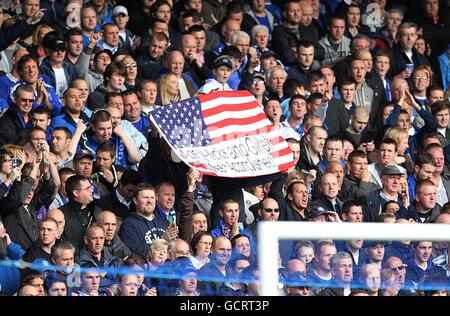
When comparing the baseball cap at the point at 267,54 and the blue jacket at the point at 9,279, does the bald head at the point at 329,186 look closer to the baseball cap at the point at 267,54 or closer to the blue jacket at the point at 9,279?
the baseball cap at the point at 267,54

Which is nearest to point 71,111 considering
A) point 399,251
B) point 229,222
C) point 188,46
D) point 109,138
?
point 109,138

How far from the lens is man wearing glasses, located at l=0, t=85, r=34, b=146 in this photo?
36.6 feet

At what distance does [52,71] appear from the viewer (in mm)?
12016

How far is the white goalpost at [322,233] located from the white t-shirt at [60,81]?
20.3 feet

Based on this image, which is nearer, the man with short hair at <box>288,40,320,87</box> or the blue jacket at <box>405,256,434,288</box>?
the blue jacket at <box>405,256,434,288</box>

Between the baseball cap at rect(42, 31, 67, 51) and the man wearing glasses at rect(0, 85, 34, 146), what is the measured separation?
77 cm

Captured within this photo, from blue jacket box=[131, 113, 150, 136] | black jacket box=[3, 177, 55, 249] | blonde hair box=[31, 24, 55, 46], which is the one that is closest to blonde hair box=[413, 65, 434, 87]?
blue jacket box=[131, 113, 150, 136]

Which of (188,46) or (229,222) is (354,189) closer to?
(229,222)

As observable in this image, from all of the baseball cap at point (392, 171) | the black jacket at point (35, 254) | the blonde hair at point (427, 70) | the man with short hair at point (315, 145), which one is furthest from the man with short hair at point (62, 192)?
the blonde hair at point (427, 70)

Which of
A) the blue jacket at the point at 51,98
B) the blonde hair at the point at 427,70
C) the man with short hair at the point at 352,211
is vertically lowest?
the man with short hair at the point at 352,211

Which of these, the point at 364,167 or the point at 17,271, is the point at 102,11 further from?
the point at 17,271

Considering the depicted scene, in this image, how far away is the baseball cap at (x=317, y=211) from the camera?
11.6m

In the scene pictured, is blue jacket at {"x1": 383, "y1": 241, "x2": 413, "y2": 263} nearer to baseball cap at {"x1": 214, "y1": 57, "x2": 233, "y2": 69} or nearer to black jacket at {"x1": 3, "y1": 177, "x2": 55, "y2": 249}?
black jacket at {"x1": 3, "y1": 177, "x2": 55, "y2": 249}

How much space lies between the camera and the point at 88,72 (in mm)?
12227
